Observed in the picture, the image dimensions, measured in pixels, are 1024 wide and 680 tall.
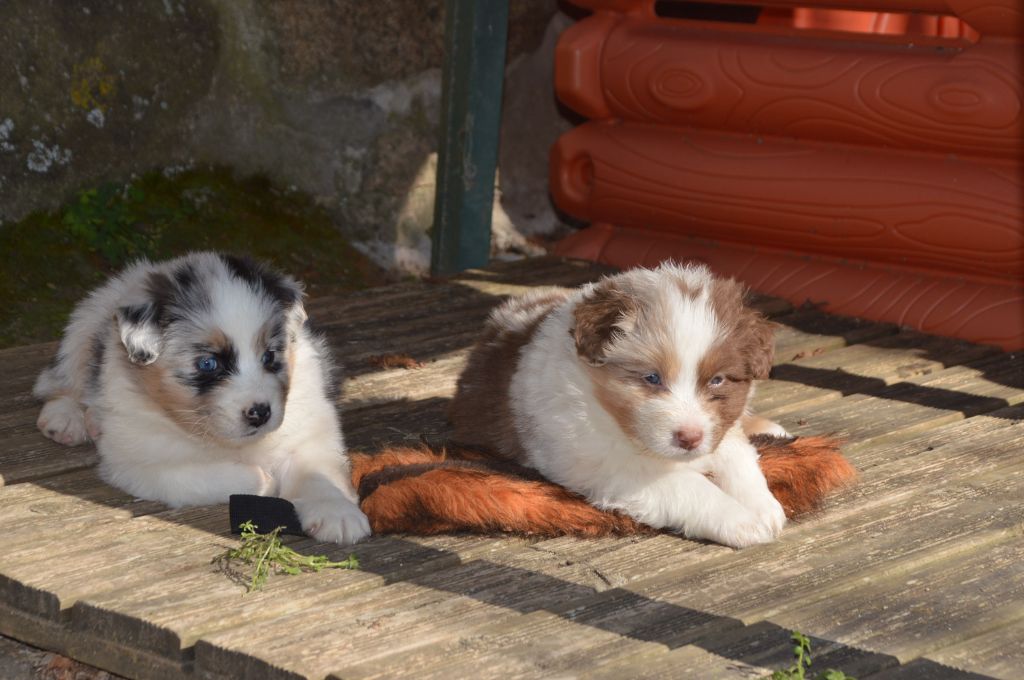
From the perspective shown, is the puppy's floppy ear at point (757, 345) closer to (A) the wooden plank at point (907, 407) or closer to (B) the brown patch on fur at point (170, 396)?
(A) the wooden plank at point (907, 407)

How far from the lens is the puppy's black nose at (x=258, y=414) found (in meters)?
4.63

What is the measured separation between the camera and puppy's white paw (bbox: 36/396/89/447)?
18.0ft

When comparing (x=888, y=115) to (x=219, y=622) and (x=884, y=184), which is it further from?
(x=219, y=622)

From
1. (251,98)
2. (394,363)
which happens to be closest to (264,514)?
(394,363)

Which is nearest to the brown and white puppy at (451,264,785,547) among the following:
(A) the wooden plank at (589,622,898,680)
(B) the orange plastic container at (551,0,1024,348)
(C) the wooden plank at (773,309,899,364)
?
(A) the wooden plank at (589,622,898,680)

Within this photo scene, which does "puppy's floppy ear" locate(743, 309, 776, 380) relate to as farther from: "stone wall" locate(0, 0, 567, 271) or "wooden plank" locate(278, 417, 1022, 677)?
"stone wall" locate(0, 0, 567, 271)

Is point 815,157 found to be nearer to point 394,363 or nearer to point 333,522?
point 394,363

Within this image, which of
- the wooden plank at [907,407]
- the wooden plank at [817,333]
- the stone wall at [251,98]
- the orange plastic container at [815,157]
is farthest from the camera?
the stone wall at [251,98]

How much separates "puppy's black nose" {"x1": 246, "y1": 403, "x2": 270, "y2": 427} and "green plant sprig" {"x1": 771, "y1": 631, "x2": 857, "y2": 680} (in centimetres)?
184

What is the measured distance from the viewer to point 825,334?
740cm

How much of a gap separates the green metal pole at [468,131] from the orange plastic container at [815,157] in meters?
0.64

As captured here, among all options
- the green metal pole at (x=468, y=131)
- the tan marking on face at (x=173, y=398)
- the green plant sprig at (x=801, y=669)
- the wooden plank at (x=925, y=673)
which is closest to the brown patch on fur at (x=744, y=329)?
the green plant sprig at (x=801, y=669)

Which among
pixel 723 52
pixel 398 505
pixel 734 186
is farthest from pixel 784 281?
pixel 398 505

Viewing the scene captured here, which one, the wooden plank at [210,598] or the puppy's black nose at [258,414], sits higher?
the puppy's black nose at [258,414]
